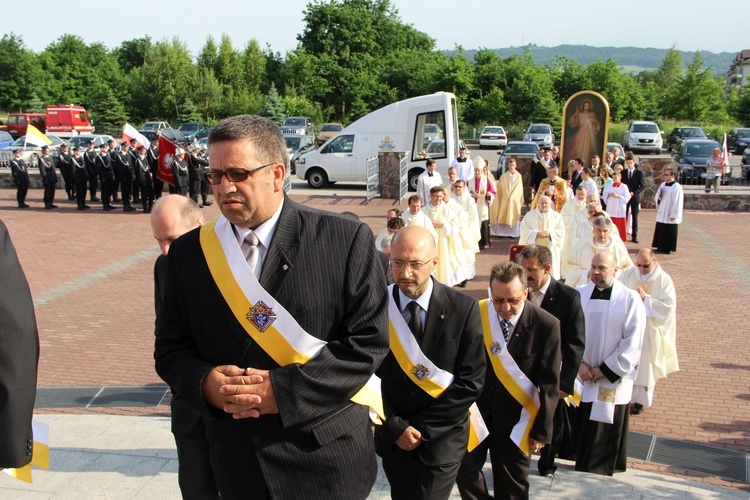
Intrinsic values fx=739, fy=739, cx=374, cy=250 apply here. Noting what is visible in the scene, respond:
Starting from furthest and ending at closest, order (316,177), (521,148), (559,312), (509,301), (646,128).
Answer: (646,128)
(521,148)
(316,177)
(559,312)
(509,301)

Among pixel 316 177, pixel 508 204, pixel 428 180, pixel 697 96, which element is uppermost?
pixel 697 96

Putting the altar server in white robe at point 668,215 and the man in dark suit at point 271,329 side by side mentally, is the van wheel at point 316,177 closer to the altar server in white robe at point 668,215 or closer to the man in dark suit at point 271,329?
the altar server in white robe at point 668,215

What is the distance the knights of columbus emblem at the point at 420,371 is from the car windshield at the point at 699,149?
27257 millimetres

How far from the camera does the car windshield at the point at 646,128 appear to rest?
36.7m

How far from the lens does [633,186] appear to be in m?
16.1

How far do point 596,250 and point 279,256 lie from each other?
662 centimetres

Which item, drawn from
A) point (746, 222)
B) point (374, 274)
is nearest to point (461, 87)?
point (746, 222)

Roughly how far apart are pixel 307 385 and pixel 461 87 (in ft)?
155

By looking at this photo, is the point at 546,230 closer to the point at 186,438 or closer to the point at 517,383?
the point at 517,383

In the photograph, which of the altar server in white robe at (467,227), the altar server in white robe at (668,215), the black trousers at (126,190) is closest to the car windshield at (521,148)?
the altar server in white robe at (668,215)

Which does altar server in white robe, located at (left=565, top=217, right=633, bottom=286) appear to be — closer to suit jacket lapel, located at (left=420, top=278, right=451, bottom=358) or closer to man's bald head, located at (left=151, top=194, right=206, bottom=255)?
suit jacket lapel, located at (left=420, top=278, right=451, bottom=358)

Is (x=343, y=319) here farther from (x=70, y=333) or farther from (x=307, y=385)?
(x=70, y=333)

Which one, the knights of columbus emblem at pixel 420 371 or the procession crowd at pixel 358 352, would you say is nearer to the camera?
the procession crowd at pixel 358 352

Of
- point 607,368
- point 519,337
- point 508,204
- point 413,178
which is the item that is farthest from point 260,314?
point 413,178
